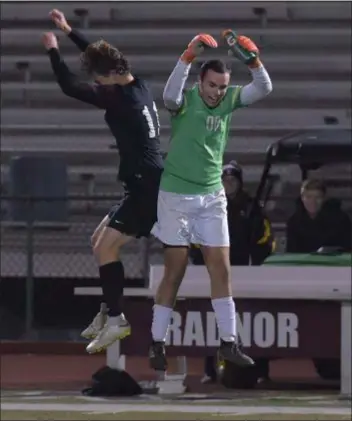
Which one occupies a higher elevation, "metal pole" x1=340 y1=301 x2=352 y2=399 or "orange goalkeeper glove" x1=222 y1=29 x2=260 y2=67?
"orange goalkeeper glove" x1=222 y1=29 x2=260 y2=67

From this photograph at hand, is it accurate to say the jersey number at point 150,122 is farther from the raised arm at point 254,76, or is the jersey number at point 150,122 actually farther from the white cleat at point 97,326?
the white cleat at point 97,326

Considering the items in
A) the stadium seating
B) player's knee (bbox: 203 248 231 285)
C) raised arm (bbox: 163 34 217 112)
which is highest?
the stadium seating

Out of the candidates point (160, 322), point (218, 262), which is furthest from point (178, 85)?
point (160, 322)

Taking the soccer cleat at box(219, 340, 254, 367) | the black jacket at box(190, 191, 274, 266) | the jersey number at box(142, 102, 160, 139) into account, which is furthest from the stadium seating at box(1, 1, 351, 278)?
the jersey number at box(142, 102, 160, 139)

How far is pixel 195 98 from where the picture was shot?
20.0 feet

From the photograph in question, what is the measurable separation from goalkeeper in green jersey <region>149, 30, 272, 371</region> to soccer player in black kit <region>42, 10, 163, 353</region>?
7 centimetres

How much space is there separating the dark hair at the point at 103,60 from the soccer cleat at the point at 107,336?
1104 millimetres

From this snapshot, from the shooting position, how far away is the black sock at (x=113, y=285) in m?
6.45

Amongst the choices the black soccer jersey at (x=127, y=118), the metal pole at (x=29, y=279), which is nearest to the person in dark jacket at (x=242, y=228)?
the black soccer jersey at (x=127, y=118)

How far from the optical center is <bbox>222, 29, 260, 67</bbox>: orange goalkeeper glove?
595cm

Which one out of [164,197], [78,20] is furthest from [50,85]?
[164,197]

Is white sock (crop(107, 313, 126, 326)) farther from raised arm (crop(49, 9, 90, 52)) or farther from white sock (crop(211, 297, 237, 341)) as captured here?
raised arm (crop(49, 9, 90, 52))

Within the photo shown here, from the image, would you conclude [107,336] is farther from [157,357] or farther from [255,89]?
[255,89]

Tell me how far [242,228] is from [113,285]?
8.94 feet
